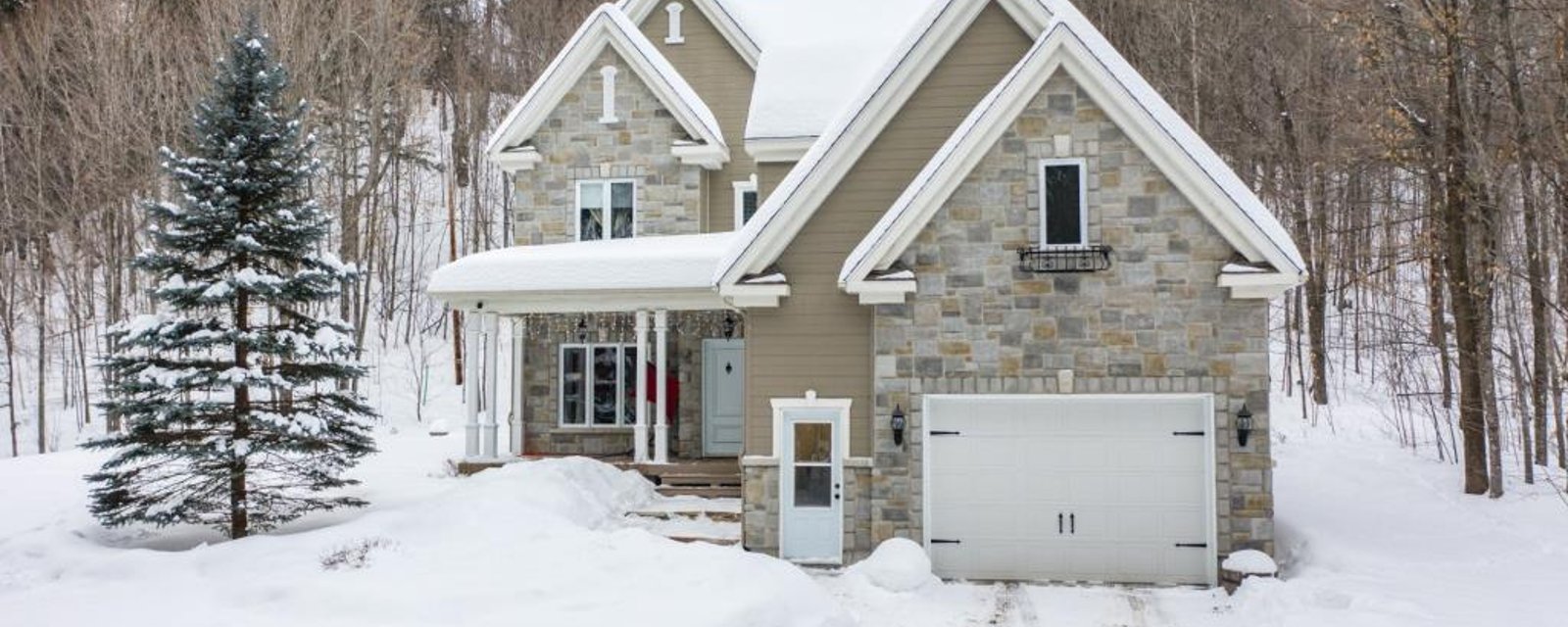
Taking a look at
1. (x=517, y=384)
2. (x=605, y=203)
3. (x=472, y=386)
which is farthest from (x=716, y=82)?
(x=472, y=386)

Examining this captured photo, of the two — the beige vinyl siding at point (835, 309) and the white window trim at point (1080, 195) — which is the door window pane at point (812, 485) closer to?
the beige vinyl siding at point (835, 309)

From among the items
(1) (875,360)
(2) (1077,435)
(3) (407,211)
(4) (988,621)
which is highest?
(3) (407,211)

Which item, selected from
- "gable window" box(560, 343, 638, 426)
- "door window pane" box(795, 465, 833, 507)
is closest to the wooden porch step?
"gable window" box(560, 343, 638, 426)

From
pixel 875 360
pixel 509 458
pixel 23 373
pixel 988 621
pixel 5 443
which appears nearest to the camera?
pixel 988 621

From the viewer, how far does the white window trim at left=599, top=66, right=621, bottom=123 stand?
669 inches

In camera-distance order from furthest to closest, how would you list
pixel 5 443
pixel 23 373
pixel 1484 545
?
pixel 23 373, pixel 5 443, pixel 1484 545

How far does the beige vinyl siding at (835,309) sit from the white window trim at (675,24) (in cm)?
729

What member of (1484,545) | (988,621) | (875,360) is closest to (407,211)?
(875,360)

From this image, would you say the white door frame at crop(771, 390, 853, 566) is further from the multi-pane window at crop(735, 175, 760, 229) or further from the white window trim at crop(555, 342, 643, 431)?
the multi-pane window at crop(735, 175, 760, 229)

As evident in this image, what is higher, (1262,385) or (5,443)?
(1262,385)

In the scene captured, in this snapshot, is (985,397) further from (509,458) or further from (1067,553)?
(509,458)

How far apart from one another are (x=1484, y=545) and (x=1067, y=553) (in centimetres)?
431

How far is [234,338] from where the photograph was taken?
10.5m

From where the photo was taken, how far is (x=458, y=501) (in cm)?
1140
